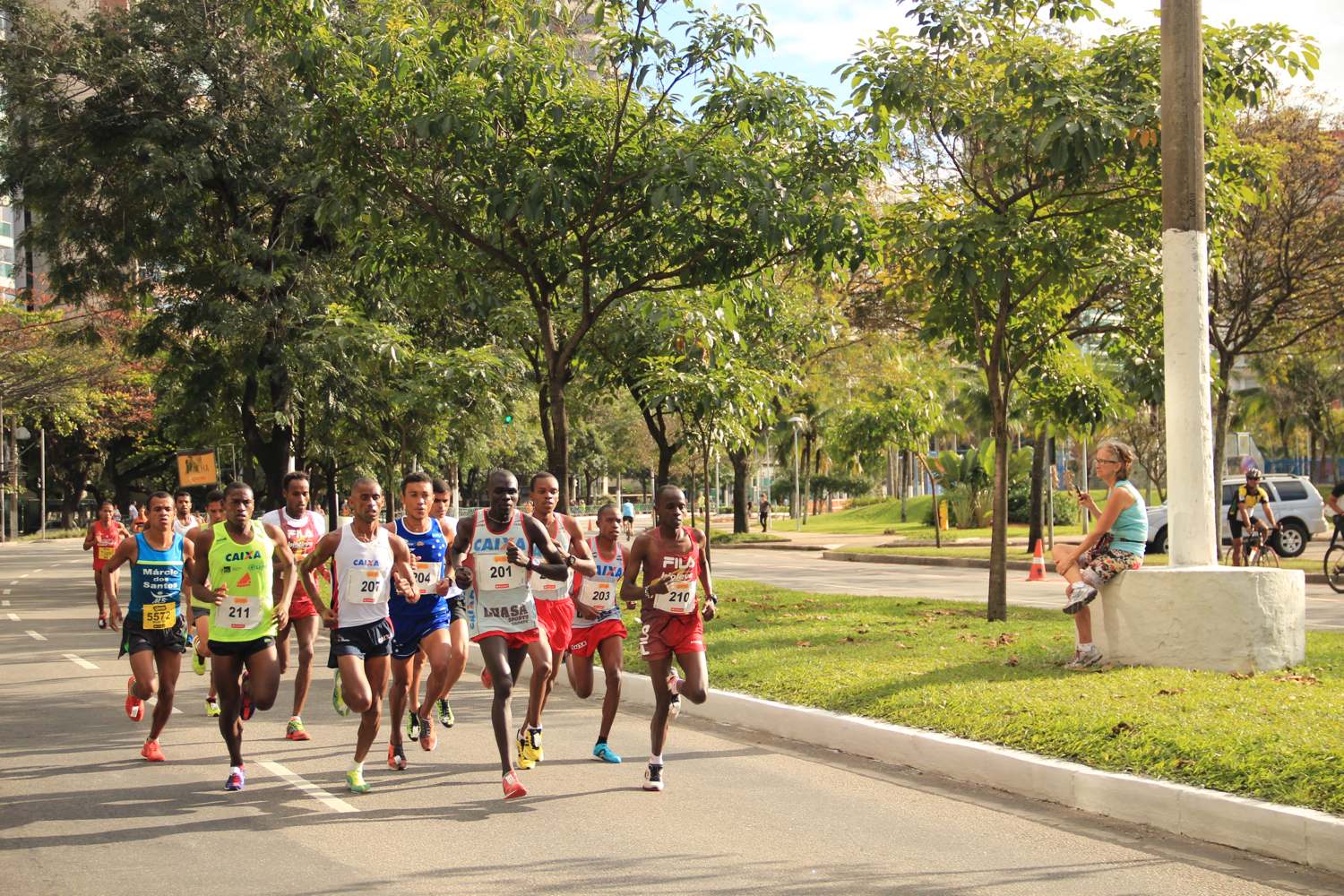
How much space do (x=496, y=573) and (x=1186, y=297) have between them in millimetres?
5494

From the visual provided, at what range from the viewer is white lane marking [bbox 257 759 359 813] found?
24.4 ft

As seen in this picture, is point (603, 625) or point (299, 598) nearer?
point (603, 625)

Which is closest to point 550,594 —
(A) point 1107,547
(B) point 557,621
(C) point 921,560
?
(B) point 557,621

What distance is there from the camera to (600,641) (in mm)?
8852

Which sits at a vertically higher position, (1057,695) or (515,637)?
(515,637)

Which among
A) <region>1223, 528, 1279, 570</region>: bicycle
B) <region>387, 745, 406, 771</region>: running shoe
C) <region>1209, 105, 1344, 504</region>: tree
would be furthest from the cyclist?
<region>387, 745, 406, 771</region>: running shoe

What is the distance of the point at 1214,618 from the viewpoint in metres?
Answer: 9.37

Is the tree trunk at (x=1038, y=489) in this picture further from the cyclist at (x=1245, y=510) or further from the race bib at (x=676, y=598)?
the race bib at (x=676, y=598)

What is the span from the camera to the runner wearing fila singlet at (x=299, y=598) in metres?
9.93

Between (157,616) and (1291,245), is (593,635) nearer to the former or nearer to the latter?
(157,616)

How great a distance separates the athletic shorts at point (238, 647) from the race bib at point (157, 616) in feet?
4.61

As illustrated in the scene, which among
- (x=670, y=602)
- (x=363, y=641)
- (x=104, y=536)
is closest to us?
(x=363, y=641)

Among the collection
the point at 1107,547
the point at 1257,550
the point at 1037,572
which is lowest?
the point at 1037,572

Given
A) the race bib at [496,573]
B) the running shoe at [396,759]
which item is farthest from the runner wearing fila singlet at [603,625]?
the running shoe at [396,759]
